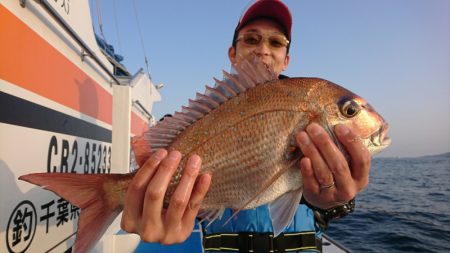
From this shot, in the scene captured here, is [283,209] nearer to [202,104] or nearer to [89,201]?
[202,104]

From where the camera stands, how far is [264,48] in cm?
331

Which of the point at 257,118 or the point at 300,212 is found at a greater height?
the point at 257,118

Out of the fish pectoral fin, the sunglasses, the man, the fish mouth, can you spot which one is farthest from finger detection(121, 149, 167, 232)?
the sunglasses

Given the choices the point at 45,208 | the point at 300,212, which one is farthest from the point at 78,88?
the point at 300,212

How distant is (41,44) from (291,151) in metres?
1.95

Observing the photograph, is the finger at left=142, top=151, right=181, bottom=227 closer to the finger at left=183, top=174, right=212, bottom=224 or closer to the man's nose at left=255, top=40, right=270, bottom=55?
the finger at left=183, top=174, right=212, bottom=224

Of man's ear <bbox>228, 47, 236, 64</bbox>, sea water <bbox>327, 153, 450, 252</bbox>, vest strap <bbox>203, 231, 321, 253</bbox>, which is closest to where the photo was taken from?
vest strap <bbox>203, 231, 321, 253</bbox>

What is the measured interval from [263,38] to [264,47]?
11 cm

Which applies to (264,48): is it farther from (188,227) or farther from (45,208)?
(45,208)

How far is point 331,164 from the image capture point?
194 cm

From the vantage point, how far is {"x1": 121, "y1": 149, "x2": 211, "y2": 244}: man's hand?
1850 millimetres

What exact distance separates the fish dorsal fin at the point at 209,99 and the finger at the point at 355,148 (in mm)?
589

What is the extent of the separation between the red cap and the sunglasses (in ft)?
0.69

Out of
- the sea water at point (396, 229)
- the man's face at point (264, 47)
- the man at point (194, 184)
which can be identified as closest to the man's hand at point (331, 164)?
the man at point (194, 184)
